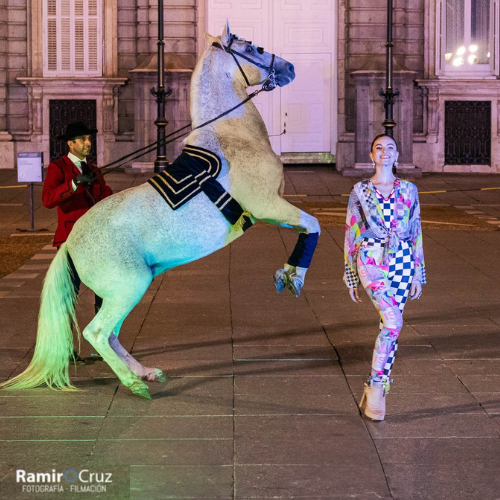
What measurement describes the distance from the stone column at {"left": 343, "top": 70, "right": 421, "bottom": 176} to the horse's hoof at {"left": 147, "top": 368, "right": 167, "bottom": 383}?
1789 cm

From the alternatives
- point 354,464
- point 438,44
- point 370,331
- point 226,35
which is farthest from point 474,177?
point 354,464

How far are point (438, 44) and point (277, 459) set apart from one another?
22295 millimetres

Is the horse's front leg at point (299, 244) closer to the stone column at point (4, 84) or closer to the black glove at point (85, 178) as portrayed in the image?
the black glove at point (85, 178)

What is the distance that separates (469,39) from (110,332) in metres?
21.7

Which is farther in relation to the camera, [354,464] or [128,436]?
[128,436]

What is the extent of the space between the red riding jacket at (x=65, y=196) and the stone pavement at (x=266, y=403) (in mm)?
1030

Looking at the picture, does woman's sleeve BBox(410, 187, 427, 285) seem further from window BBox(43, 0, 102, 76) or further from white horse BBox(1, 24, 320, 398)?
window BBox(43, 0, 102, 76)

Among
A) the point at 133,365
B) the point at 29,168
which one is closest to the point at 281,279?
the point at 133,365

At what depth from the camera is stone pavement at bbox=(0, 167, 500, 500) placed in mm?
5168

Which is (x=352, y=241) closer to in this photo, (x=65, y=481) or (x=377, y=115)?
(x=65, y=481)

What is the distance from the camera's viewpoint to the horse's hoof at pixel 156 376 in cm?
718

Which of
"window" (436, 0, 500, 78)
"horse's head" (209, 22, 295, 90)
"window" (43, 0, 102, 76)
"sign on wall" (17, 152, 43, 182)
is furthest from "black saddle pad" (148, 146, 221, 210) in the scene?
"window" (436, 0, 500, 78)

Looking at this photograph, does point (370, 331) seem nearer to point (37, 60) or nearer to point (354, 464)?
point (354, 464)

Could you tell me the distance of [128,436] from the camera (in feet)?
19.4
